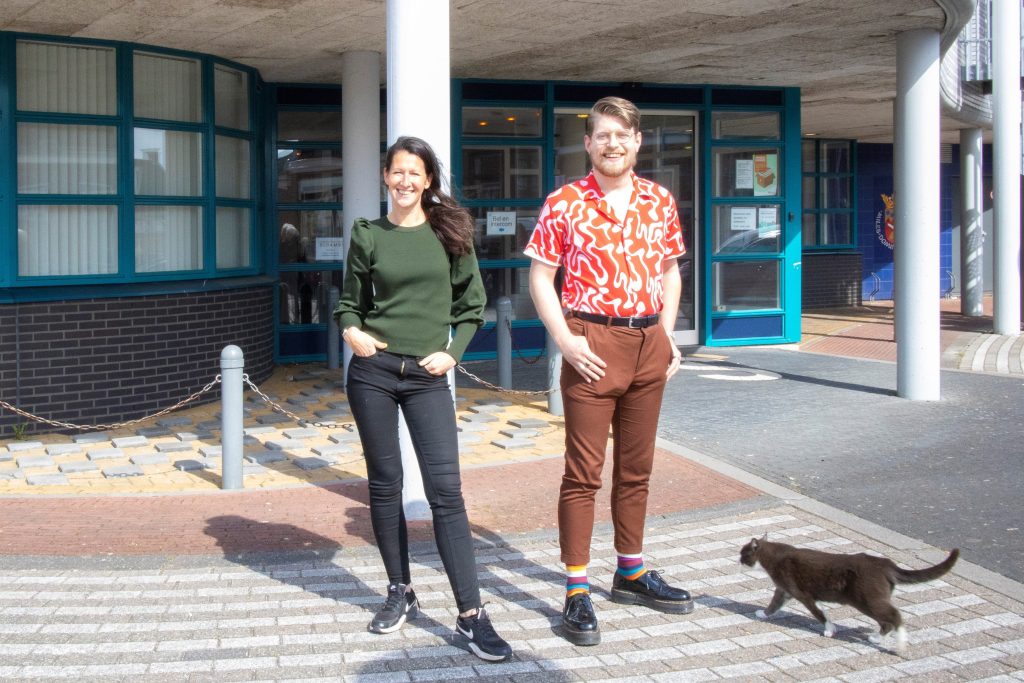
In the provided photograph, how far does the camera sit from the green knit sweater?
15.7 feet

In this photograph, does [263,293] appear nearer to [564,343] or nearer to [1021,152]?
[564,343]

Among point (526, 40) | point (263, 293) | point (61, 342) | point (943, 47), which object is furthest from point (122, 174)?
point (943, 47)

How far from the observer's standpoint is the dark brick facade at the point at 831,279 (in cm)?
2264

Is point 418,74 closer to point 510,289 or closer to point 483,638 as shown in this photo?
point 483,638

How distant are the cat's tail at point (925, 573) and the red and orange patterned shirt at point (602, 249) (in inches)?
54.7

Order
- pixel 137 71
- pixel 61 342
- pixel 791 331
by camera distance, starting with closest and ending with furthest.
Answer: pixel 61 342
pixel 137 71
pixel 791 331

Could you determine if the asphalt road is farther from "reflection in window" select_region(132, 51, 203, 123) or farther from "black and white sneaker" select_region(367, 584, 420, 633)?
"reflection in window" select_region(132, 51, 203, 123)

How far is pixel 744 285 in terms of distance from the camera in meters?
15.6

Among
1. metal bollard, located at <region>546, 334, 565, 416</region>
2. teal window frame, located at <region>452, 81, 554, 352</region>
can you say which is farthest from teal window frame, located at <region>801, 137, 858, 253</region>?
metal bollard, located at <region>546, 334, 565, 416</region>

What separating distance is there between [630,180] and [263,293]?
7.87m

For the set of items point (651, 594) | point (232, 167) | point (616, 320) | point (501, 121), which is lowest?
point (651, 594)

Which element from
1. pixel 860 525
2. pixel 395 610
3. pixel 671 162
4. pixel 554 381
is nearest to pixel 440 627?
pixel 395 610

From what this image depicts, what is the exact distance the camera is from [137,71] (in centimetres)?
1059

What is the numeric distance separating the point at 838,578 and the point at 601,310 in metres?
1.39
